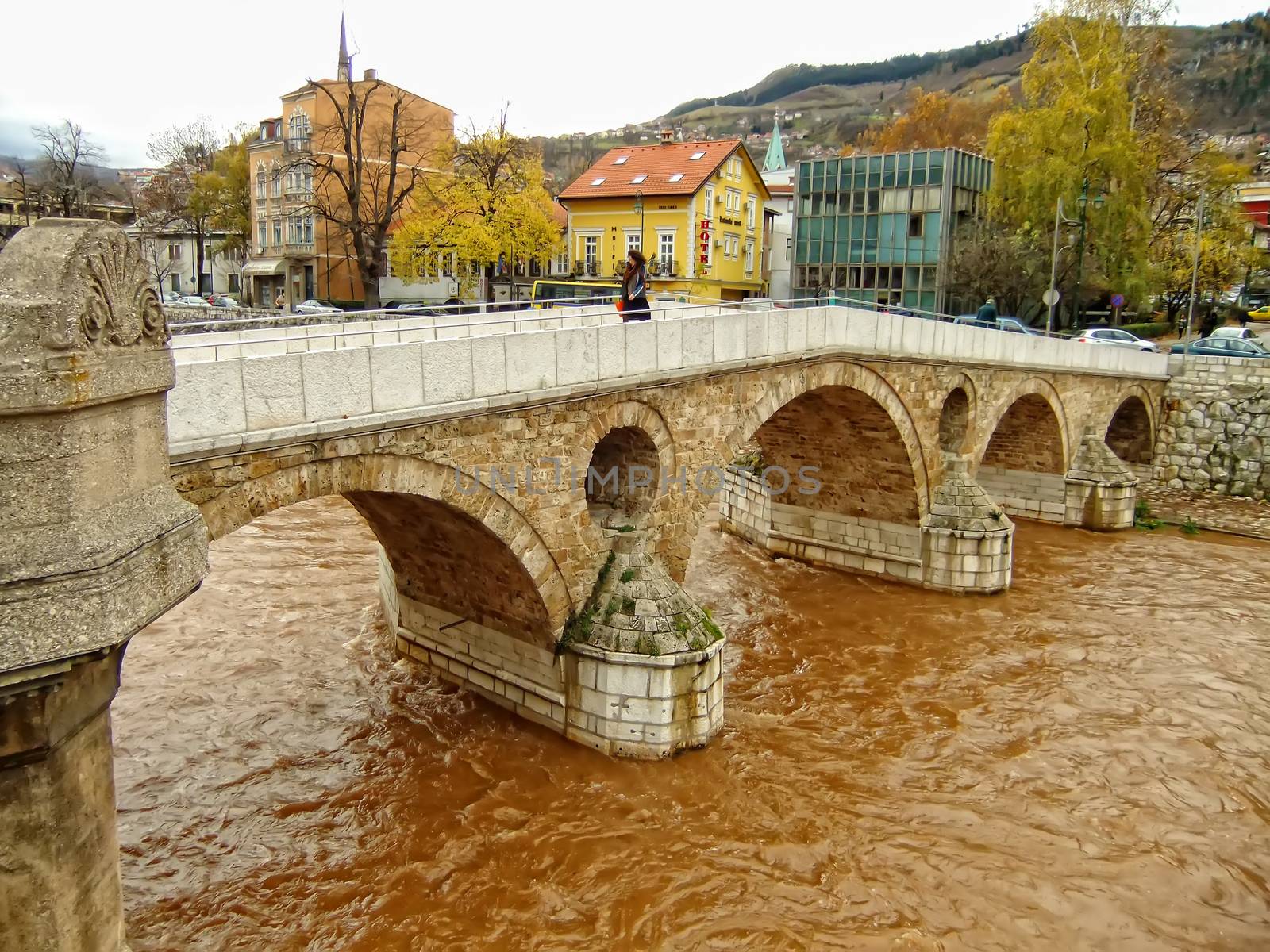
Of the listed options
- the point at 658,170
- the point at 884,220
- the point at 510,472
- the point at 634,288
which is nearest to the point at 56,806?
Answer: the point at 510,472

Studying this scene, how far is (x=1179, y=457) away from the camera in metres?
21.3

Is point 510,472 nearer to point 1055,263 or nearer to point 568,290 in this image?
point 568,290

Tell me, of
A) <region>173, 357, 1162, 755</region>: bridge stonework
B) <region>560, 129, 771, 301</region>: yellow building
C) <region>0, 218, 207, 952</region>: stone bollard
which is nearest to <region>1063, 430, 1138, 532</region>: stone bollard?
<region>173, 357, 1162, 755</region>: bridge stonework

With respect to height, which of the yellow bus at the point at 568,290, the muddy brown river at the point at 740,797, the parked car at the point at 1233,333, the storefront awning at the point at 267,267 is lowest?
the muddy brown river at the point at 740,797

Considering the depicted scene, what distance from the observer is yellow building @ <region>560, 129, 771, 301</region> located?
2945 centimetres

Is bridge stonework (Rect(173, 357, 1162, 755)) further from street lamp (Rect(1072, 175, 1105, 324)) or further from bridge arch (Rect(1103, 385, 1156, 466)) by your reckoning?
street lamp (Rect(1072, 175, 1105, 324))

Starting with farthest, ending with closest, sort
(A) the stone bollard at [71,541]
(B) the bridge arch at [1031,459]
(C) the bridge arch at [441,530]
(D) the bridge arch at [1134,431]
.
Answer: (D) the bridge arch at [1134,431] < (B) the bridge arch at [1031,459] < (C) the bridge arch at [441,530] < (A) the stone bollard at [71,541]

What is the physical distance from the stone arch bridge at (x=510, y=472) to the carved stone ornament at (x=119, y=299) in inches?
0.5

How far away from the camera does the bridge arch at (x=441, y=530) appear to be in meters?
6.23

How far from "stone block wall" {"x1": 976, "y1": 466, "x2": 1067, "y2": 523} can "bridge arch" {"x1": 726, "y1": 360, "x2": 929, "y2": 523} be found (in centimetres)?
555

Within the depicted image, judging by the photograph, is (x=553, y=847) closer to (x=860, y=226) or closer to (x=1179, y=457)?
(x=1179, y=457)

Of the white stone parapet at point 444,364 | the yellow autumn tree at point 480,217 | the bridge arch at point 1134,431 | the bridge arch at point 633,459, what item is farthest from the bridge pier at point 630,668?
the yellow autumn tree at point 480,217

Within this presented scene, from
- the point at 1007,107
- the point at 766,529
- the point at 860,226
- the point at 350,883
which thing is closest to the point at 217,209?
the point at 860,226

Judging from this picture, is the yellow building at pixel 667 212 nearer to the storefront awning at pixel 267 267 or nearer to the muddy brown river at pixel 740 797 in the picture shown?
the storefront awning at pixel 267 267
